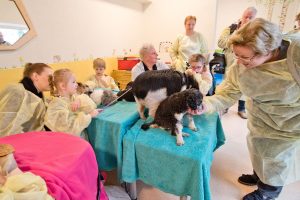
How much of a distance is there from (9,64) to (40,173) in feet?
4.75

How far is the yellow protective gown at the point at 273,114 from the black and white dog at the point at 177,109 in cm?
29

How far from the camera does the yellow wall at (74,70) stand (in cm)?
174

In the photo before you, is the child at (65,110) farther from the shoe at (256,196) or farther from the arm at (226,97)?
the shoe at (256,196)

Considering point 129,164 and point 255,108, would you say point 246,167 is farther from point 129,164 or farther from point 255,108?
point 129,164

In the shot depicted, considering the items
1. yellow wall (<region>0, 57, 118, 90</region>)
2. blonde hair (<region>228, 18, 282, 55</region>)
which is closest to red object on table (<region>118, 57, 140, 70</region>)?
yellow wall (<region>0, 57, 118, 90</region>)

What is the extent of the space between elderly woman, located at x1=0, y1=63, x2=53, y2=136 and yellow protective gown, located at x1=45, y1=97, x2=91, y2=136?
103 millimetres

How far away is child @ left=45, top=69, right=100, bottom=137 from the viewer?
4.02 ft

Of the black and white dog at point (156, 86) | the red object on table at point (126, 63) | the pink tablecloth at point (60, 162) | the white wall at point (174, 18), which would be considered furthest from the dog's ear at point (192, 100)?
the white wall at point (174, 18)

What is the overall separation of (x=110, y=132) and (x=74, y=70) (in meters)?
1.41

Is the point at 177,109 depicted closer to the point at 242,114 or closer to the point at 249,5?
the point at 242,114

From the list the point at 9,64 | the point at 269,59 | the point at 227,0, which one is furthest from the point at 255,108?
the point at 227,0

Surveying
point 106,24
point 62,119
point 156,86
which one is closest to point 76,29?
point 106,24

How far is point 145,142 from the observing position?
45.1 inches

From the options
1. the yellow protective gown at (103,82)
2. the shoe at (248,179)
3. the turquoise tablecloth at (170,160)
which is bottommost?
the shoe at (248,179)
